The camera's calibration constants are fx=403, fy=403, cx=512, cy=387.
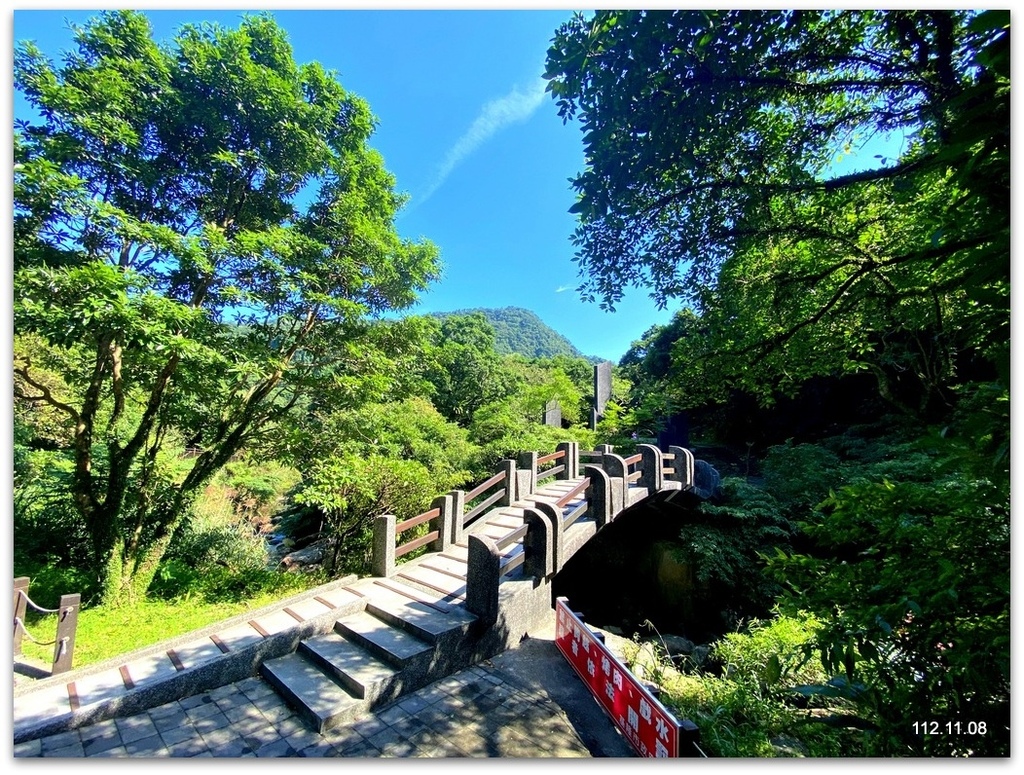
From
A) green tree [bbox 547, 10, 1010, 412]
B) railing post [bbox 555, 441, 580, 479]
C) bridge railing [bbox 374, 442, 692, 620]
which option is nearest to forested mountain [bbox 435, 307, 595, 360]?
railing post [bbox 555, 441, 580, 479]

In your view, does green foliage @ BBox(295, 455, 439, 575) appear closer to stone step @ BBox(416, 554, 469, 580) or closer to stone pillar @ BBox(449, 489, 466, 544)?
stone pillar @ BBox(449, 489, 466, 544)

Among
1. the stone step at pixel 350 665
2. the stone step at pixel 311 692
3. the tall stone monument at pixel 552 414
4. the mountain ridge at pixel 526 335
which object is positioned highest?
the mountain ridge at pixel 526 335

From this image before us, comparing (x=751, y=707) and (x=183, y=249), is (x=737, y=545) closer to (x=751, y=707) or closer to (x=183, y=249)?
(x=751, y=707)

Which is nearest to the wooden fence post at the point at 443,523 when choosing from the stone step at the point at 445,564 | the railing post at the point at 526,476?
the stone step at the point at 445,564

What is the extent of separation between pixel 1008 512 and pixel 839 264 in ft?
5.63

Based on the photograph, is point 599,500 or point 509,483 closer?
point 599,500

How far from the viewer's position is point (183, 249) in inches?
146

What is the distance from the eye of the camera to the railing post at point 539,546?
4230 millimetres

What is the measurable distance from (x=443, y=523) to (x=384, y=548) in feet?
2.93

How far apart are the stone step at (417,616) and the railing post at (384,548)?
0.48 metres

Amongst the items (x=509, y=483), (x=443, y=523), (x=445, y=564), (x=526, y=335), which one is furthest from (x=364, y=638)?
(x=526, y=335)

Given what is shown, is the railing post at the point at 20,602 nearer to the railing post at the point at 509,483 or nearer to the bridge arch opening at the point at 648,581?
the railing post at the point at 509,483

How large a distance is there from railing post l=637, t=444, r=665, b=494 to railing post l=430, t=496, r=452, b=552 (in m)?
3.97

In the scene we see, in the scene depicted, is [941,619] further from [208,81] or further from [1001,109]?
[208,81]
